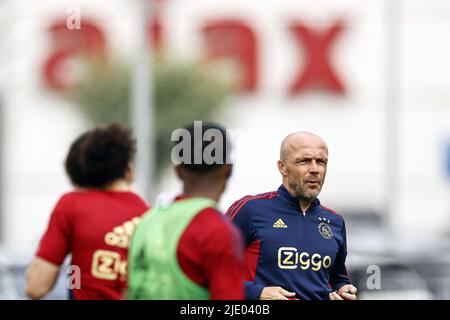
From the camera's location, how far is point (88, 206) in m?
5.42

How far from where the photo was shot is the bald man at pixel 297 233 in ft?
16.5

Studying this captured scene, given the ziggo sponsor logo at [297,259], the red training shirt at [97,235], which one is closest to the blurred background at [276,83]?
the red training shirt at [97,235]

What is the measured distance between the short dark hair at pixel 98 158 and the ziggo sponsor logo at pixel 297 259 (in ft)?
3.15

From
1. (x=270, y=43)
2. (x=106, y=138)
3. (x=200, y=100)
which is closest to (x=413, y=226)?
(x=270, y=43)

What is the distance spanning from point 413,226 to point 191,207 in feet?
108

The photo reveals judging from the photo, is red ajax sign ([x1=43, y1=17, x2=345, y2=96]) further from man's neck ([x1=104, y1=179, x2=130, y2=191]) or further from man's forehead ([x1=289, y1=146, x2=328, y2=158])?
man's forehead ([x1=289, y1=146, x2=328, y2=158])

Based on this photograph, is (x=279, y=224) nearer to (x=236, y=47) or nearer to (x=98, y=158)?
(x=98, y=158)

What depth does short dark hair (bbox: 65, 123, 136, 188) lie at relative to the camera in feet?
18.4

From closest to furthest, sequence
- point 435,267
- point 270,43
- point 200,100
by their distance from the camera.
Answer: point 435,267
point 200,100
point 270,43

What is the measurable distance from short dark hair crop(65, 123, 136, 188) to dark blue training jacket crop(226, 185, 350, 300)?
2.27 feet

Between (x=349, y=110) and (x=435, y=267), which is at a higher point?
(x=349, y=110)

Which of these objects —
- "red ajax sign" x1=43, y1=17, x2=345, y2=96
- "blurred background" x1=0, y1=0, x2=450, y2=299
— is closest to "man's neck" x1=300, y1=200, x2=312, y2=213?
"blurred background" x1=0, y1=0, x2=450, y2=299
